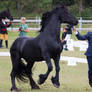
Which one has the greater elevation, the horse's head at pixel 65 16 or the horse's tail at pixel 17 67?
the horse's head at pixel 65 16

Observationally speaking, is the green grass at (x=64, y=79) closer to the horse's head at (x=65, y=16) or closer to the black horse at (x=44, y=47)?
the black horse at (x=44, y=47)

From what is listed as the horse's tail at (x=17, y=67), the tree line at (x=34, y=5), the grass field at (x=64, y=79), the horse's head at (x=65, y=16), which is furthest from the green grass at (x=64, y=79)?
the tree line at (x=34, y=5)

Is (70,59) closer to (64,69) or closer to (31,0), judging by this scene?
(64,69)

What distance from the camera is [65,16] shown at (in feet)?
26.4

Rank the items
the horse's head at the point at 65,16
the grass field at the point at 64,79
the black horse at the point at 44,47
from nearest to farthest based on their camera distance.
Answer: the black horse at the point at 44,47 → the horse's head at the point at 65,16 → the grass field at the point at 64,79

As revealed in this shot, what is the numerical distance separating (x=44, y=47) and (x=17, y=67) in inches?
42.2

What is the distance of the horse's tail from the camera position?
8.34 metres

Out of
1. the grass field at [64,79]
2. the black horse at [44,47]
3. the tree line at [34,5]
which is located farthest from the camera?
the tree line at [34,5]

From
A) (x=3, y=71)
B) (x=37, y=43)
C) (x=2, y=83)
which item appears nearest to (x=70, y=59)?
(x=3, y=71)

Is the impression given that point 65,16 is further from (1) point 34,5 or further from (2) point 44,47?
(1) point 34,5

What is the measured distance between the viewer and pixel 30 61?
27.2 ft

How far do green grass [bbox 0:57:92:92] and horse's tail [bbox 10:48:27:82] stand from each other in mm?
258

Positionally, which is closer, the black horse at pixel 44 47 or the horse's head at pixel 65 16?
the black horse at pixel 44 47

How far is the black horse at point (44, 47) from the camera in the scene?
773cm
